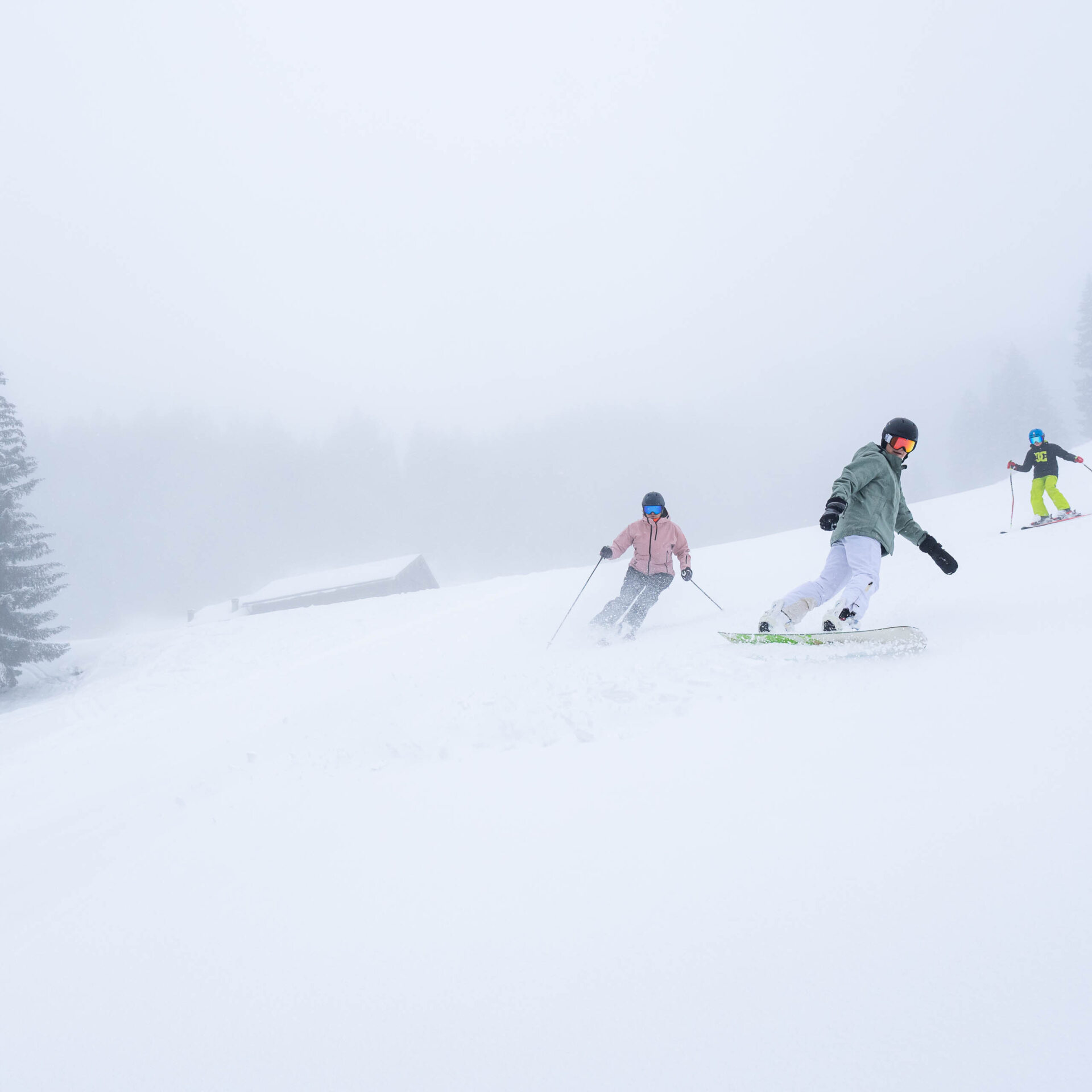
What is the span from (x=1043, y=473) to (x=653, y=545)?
24.2ft

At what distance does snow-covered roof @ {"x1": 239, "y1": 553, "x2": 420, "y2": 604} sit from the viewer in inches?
1695

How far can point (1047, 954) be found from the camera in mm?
1316

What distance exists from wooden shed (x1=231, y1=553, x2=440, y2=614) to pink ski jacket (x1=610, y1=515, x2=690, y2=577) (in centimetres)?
3495

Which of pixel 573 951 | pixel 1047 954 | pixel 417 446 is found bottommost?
pixel 417 446

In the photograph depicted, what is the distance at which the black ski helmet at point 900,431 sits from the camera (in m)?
4.99

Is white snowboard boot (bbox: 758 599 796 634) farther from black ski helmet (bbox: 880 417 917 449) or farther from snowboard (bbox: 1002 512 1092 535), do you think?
snowboard (bbox: 1002 512 1092 535)

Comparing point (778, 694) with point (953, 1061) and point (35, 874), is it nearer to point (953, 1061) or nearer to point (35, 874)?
point (953, 1061)

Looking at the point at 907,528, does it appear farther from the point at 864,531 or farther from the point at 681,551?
the point at 681,551

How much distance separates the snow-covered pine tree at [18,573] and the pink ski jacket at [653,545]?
1835 centimetres

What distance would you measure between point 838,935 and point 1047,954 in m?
0.43

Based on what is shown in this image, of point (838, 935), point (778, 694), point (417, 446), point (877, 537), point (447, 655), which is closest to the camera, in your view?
point (838, 935)

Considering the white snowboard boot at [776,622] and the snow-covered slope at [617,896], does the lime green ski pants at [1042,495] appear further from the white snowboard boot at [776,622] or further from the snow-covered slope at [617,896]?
the white snowboard boot at [776,622]

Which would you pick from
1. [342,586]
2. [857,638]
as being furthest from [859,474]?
[342,586]

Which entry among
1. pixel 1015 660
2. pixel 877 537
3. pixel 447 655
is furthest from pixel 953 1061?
pixel 447 655
